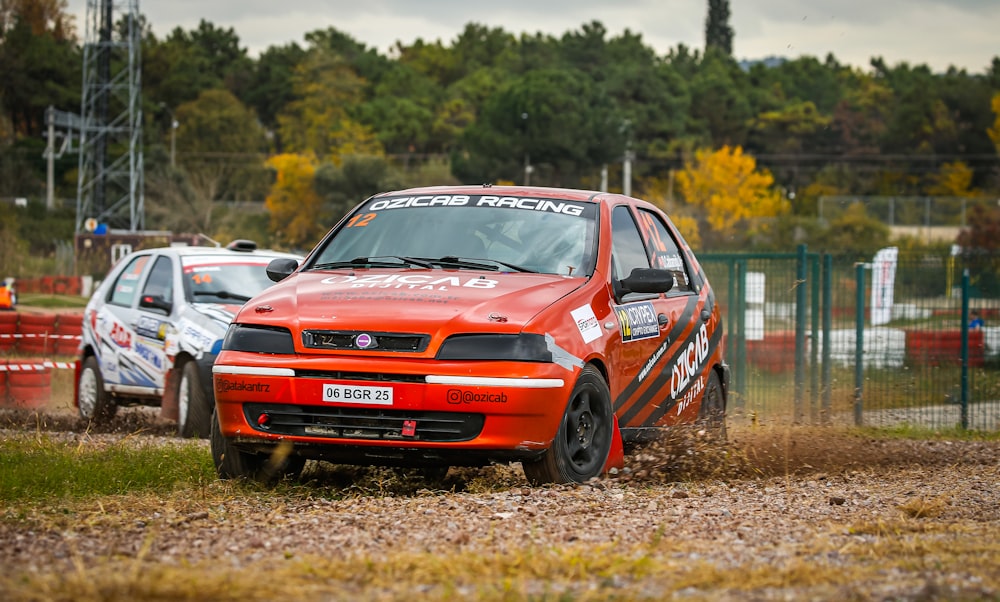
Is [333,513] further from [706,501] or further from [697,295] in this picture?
[697,295]

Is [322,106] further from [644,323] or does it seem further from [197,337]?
[644,323]

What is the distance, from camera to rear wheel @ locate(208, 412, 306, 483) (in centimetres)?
731

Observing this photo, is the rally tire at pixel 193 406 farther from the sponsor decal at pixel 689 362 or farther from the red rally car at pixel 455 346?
the sponsor decal at pixel 689 362

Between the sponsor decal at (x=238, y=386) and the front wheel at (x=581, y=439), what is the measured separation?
52.8 inches

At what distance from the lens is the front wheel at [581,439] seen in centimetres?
691

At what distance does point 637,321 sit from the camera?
8.07 metres

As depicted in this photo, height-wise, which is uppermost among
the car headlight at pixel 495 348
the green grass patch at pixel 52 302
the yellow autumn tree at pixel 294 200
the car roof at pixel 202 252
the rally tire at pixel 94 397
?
the yellow autumn tree at pixel 294 200

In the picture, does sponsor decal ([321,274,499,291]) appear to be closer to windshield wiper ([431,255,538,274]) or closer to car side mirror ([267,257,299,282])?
windshield wiper ([431,255,538,274])

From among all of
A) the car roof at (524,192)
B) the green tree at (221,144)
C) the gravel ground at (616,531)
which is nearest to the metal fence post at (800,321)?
the gravel ground at (616,531)

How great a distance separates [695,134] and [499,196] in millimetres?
104658

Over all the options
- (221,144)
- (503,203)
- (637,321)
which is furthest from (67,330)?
(221,144)

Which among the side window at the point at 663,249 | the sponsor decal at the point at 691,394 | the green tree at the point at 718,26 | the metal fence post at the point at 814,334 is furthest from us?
the green tree at the point at 718,26

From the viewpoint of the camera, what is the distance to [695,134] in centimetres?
11106

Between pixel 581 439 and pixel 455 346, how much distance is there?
93 centimetres
